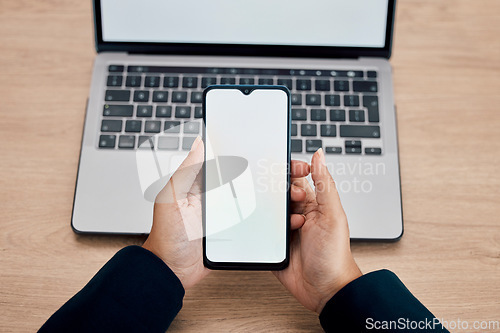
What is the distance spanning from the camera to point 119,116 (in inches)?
24.6

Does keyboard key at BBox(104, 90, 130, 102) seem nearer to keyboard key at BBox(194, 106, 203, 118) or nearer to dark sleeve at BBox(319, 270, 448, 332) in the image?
keyboard key at BBox(194, 106, 203, 118)

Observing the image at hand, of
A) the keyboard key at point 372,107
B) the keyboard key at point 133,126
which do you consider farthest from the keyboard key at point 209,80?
the keyboard key at point 372,107

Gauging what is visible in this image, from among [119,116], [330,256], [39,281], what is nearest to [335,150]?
[330,256]

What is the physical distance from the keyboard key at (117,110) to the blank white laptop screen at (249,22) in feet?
0.32

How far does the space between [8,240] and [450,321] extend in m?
0.53

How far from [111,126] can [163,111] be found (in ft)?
0.23

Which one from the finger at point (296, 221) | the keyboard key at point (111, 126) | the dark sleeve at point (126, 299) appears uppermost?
the keyboard key at point (111, 126)

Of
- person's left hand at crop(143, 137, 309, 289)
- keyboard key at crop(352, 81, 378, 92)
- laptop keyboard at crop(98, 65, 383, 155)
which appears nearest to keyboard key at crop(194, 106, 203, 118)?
laptop keyboard at crop(98, 65, 383, 155)

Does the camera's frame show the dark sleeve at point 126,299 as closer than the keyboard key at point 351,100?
Yes

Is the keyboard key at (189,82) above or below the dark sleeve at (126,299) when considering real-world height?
above

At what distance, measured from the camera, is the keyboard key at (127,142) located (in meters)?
0.61

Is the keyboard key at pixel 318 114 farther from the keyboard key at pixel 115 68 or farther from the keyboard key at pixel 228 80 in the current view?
the keyboard key at pixel 115 68

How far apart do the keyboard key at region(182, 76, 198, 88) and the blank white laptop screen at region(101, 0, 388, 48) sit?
0.18ft

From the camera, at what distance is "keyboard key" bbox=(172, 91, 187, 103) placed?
0.63m
